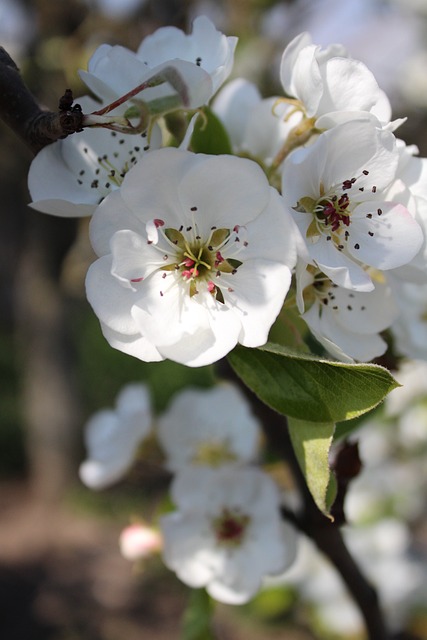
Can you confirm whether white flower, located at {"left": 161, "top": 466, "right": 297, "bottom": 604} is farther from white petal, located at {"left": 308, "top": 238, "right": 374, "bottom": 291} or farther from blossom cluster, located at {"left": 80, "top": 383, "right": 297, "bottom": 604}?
white petal, located at {"left": 308, "top": 238, "right": 374, "bottom": 291}

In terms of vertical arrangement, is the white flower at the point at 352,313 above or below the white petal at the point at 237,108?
below

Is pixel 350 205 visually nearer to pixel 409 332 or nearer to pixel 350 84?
pixel 350 84

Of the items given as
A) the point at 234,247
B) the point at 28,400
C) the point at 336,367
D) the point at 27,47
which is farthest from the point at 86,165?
the point at 28,400

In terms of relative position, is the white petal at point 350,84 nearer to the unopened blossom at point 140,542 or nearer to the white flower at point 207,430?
the white flower at point 207,430

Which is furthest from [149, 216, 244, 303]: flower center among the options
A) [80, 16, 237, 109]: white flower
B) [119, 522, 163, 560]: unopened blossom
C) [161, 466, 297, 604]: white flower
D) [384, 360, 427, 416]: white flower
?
[384, 360, 427, 416]: white flower

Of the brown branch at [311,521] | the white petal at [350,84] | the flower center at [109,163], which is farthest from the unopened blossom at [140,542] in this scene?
the white petal at [350,84]

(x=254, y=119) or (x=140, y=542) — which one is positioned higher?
(x=254, y=119)

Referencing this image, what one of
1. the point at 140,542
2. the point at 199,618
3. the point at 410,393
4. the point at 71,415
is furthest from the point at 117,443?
the point at 71,415
